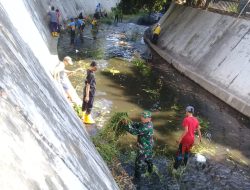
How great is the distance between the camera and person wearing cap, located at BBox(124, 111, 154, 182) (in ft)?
24.8

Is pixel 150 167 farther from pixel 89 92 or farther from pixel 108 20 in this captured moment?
pixel 108 20

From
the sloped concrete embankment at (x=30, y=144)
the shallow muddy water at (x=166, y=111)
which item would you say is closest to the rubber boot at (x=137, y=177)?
the shallow muddy water at (x=166, y=111)

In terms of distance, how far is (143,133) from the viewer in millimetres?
7609

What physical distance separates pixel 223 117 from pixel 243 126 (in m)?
0.90

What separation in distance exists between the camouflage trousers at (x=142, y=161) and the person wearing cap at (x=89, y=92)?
2667 mm

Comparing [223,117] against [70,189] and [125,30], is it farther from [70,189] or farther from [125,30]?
[125,30]

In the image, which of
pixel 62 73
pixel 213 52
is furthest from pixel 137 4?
pixel 62 73

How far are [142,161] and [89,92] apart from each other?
291 centimetres

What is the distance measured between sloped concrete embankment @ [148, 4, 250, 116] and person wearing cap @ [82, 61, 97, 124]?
272 inches

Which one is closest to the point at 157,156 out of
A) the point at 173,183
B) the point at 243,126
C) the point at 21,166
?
the point at 173,183

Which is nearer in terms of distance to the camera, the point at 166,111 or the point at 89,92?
the point at 89,92

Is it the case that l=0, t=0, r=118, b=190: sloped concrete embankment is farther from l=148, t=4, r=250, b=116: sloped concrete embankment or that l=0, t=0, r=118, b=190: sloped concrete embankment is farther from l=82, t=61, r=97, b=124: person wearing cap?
l=148, t=4, r=250, b=116: sloped concrete embankment

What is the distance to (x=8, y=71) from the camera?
393cm

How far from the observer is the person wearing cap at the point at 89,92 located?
9.69 metres
